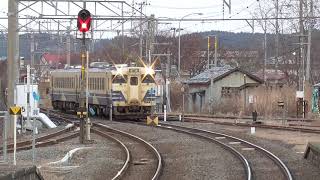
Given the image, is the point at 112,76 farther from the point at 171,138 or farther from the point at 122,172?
the point at 122,172

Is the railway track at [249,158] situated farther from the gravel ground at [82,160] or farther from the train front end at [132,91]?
the train front end at [132,91]

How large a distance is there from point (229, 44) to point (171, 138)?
8424 cm

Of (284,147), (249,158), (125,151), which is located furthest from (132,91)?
(249,158)

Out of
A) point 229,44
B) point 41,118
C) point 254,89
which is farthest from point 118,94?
point 229,44

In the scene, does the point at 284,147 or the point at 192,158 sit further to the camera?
the point at 284,147

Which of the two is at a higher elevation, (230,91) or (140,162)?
(230,91)

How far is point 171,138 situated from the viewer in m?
23.5

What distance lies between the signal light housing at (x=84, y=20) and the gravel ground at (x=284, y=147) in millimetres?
7055

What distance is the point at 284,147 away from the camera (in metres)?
20.5

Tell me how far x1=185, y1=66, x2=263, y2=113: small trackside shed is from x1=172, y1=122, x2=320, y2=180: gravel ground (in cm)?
1751

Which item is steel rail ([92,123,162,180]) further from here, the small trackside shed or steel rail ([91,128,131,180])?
the small trackside shed

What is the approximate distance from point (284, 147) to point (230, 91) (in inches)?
1128

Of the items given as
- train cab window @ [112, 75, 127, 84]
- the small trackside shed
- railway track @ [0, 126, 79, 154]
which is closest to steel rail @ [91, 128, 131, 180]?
railway track @ [0, 126, 79, 154]

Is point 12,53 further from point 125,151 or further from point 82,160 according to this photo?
point 82,160
